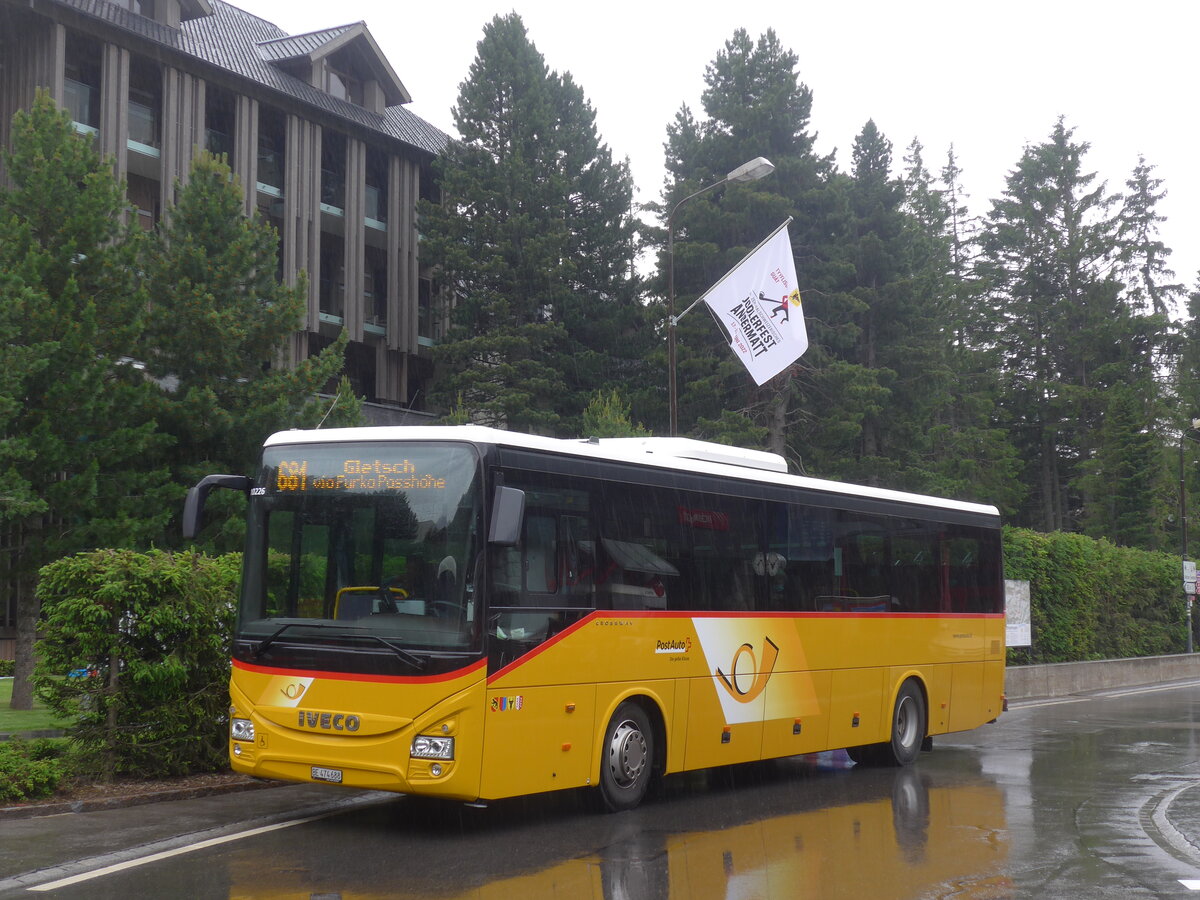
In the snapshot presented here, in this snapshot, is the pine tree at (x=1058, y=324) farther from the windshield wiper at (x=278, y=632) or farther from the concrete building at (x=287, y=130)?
the windshield wiper at (x=278, y=632)

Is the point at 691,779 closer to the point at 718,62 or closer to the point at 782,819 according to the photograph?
the point at 782,819

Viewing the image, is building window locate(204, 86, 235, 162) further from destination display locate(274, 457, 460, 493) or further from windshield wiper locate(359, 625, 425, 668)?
windshield wiper locate(359, 625, 425, 668)

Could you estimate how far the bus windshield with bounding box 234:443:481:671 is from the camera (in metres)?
9.50

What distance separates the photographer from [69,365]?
18516 millimetres

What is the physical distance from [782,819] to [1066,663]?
2072 cm

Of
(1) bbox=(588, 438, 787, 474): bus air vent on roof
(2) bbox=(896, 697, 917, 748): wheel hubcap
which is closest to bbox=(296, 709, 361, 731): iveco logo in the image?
(1) bbox=(588, 438, 787, 474): bus air vent on roof

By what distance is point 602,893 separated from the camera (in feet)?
25.7

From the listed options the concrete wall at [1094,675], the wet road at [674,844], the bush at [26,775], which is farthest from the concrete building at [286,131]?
the wet road at [674,844]

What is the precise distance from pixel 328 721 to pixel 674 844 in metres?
2.71

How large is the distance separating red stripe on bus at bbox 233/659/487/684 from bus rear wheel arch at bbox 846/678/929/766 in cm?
712

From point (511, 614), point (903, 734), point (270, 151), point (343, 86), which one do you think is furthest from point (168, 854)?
point (343, 86)

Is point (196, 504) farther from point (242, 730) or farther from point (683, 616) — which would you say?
point (683, 616)

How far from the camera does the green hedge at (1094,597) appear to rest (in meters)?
29.9

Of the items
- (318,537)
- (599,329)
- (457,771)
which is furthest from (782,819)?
(599,329)
